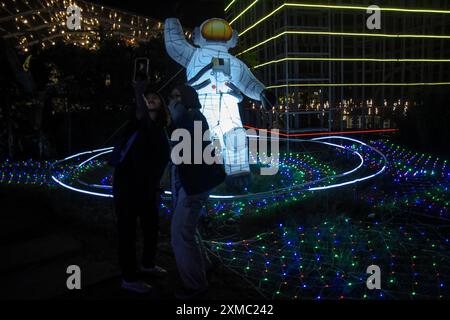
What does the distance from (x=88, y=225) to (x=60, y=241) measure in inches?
27.4

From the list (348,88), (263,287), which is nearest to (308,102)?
(348,88)

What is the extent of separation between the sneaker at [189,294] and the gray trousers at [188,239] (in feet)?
0.09

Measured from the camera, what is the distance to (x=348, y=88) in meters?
17.4

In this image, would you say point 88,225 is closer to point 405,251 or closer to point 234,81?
point 234,81

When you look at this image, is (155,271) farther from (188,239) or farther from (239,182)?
(239,182)

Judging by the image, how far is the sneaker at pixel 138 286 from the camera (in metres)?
3.72

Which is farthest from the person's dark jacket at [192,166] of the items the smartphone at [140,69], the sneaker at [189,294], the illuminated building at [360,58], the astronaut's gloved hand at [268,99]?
the illuminated building at [360,58]

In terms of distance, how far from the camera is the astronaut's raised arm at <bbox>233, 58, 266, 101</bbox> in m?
6.79

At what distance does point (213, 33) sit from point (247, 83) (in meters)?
0.99

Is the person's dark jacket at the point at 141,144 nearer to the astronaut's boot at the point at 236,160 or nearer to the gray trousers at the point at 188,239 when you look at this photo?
the gray trousers at the point at 188,239

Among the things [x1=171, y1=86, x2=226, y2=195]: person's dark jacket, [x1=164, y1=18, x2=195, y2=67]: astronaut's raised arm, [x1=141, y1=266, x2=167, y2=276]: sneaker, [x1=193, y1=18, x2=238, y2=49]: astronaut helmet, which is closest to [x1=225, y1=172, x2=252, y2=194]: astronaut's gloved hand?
[x1=164, y1=18, x2=195, y2=67]: astronaut's raised arm

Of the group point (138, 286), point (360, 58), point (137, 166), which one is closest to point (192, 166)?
point (137, 166)

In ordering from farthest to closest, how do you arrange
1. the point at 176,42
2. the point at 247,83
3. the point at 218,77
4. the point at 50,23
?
the point at 50,23, the point at 247,83, the point at 176,42, the point at 218,77

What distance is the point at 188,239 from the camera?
3541mm
